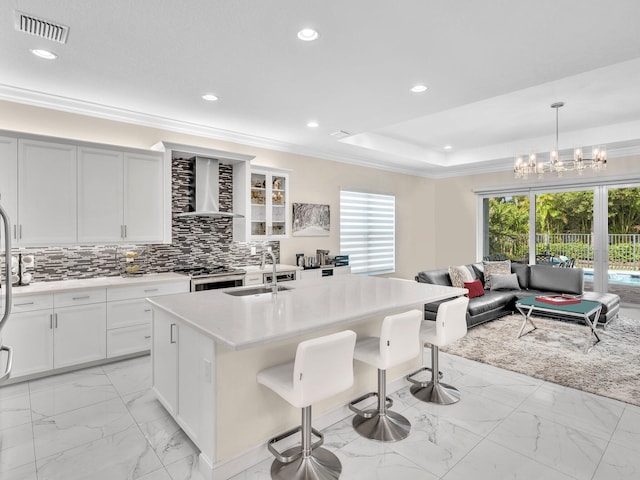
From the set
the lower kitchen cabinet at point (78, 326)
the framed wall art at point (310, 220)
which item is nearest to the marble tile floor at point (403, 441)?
the lower kitchen cabinet at point (78, 326)

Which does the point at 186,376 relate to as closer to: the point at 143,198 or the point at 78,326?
the point at 78,326

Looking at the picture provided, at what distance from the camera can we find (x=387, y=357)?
2.34m

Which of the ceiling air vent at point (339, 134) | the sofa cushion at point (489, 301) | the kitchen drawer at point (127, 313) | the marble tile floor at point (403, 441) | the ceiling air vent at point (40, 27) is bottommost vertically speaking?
the marble tile floor at point (403, 441)

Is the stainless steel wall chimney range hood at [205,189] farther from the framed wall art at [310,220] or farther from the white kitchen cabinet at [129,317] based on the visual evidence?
the framed wall art at [310,220]

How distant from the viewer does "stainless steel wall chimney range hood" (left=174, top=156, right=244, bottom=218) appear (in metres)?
4.54

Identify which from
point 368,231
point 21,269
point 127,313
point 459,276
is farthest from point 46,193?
point 459,276

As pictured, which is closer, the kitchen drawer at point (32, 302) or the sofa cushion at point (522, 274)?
the kitchen drawer at point (32, 302)

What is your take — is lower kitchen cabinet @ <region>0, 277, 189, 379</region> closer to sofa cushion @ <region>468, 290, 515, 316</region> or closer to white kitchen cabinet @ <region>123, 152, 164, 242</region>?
white kitchen cabinet @ <region>123, 152, 164, 242</region>

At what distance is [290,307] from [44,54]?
2.79 metres

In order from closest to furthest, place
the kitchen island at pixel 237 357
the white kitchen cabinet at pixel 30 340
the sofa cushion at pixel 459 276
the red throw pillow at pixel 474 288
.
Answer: the kitchen island at pixel 237 357, the white kitchen cabinet at pixel 30 340, the red throw pillow at pixel 474 288, the sofa cushion at pixel 459 276

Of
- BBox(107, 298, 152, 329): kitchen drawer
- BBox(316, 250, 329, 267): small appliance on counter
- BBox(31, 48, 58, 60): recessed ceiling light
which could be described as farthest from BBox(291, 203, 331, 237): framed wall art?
BBox(31, 48, 58, 60): recessed ceiling light

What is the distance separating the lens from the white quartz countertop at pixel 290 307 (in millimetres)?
1882

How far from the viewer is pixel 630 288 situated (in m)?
6.11

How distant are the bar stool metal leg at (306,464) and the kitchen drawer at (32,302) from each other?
2.66 m
